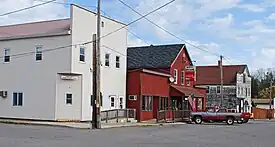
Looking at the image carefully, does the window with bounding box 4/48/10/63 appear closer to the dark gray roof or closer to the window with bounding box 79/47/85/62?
the window with bounding box 79/47/85/62

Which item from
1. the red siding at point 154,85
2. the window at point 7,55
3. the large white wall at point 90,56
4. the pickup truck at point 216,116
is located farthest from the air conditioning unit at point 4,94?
the pickup truck at point 216,116

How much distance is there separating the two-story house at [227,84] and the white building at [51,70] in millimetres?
40861

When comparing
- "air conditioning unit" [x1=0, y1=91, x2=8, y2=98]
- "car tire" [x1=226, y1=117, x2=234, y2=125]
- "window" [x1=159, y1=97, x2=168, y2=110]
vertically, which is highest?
"air conditioning unit" [x1=0, y1=91, x2=8, y2=98]

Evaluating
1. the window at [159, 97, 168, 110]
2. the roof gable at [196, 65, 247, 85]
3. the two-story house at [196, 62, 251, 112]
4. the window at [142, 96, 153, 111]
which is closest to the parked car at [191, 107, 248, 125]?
the window at [159, 97, 168, 110]

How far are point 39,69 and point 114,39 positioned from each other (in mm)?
7700

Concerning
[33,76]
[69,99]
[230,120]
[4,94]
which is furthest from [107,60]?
[230,120]

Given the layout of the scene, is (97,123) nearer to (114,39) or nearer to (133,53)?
(114,39)

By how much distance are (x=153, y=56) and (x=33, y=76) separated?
1654 cm

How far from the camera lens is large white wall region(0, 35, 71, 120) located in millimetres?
33656

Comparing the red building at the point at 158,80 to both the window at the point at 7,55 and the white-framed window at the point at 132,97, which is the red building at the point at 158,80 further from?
the window at the point at 7,55

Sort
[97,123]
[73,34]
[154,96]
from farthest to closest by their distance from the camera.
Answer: [154,96]
[73,34]
[97,123]

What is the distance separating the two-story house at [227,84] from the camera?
75.4 meters

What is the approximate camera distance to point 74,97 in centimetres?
3431

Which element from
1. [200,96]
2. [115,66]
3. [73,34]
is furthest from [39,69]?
[200,96]
